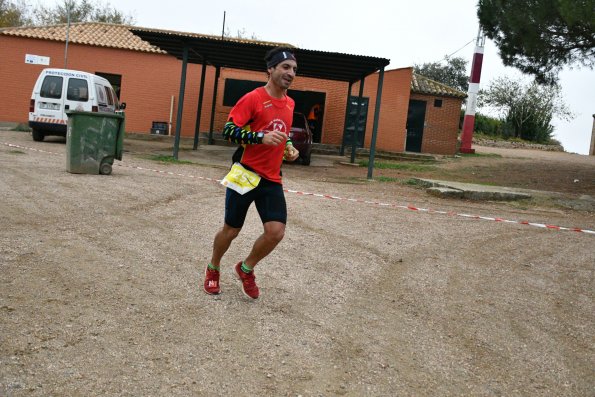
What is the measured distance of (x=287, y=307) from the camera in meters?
4.88

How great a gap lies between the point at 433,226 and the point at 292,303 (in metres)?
4.89

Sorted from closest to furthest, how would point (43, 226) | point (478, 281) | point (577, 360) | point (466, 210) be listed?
point (577, 360) < point (478, 281) < point (43, 226) < point (466, 210)

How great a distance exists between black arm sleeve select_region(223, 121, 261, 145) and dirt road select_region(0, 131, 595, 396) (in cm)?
120

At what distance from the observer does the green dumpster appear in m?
11.6

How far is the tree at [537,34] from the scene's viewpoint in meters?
17.3

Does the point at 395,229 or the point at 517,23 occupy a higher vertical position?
the point at 517,23

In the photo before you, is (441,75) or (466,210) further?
(441,75)

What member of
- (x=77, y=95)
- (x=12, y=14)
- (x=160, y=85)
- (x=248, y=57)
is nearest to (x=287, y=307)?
(x=77, y=95)

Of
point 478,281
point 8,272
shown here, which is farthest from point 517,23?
point 8,272

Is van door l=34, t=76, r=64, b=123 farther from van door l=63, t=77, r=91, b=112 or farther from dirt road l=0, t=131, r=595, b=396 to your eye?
dirt road l=0, t=131, r=595, b=396

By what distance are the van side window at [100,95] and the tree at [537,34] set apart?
11.7 meters

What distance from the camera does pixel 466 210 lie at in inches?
463

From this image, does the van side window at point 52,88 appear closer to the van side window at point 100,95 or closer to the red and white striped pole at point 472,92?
the van side window at point 100,95

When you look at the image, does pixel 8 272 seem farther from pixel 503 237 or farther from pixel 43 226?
pixel 503 237
